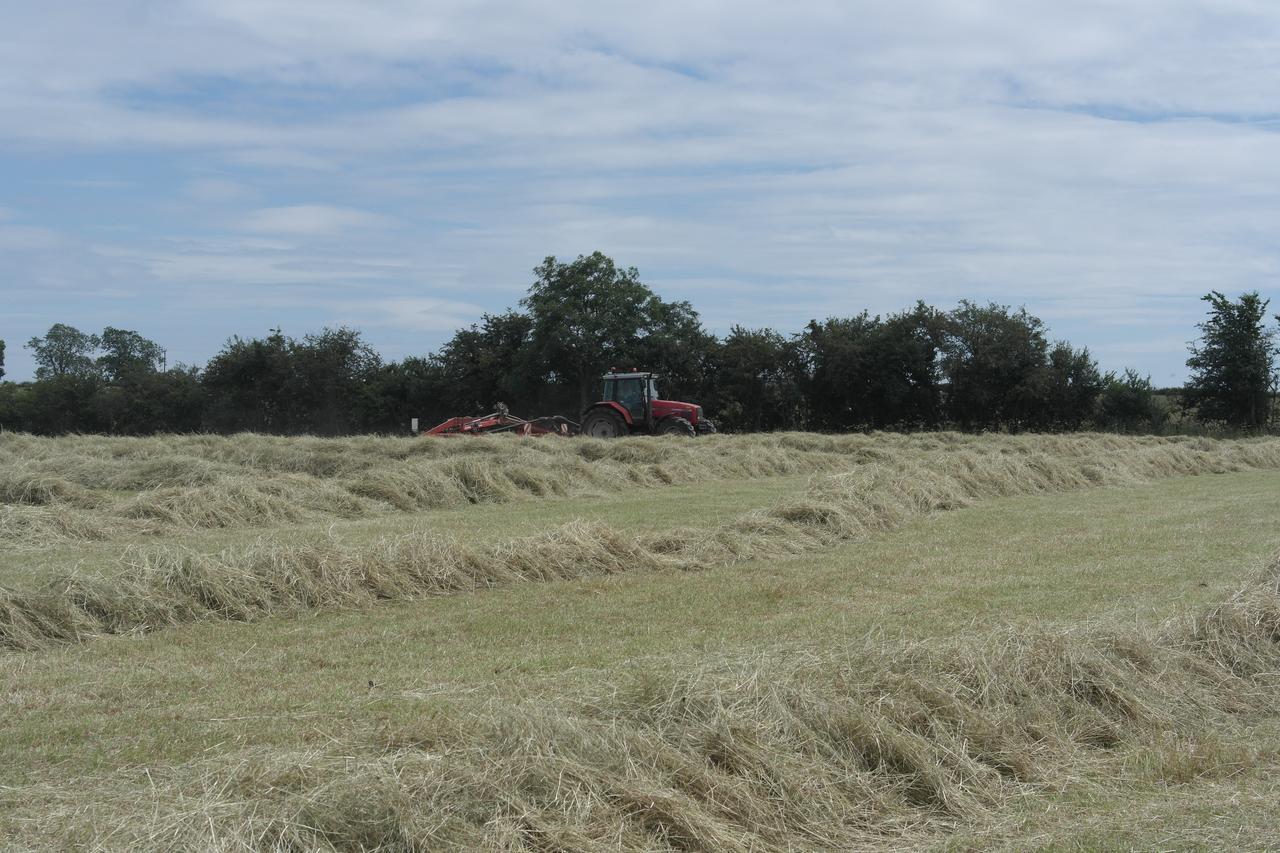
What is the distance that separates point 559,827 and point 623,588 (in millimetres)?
4810

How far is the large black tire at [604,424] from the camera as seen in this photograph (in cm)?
2933

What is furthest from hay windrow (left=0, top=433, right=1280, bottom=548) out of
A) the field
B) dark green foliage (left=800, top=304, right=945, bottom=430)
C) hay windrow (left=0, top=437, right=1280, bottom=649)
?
dark green foliage (left=800, top=304, right=945, bottom=430)

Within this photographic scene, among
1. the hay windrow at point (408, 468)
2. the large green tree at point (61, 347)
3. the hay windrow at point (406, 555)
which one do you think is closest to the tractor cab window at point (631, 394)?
the hay windrow at point (408, 468)

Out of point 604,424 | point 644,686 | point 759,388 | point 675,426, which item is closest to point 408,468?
point 644,686

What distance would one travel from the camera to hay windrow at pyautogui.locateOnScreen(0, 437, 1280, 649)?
22.4 ft

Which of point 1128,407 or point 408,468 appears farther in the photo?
point 1128,407

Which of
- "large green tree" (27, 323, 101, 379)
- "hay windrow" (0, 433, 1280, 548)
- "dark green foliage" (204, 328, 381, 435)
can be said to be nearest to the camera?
→ "hay windrow" (0, 433, 1280, 548)

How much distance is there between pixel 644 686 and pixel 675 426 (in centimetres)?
2492

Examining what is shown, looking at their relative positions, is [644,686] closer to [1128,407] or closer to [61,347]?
[1128,407]

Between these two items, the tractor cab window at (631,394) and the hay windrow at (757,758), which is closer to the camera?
the hay windrow at (757,758)

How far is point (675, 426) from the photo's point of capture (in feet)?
96.4

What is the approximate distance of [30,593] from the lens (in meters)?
6.64

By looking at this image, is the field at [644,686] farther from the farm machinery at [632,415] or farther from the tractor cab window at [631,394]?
the tractor cab window at [631,394]

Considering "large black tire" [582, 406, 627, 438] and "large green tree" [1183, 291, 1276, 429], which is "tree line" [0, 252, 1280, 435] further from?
"large black tire" [582, 406, 627, 438]
